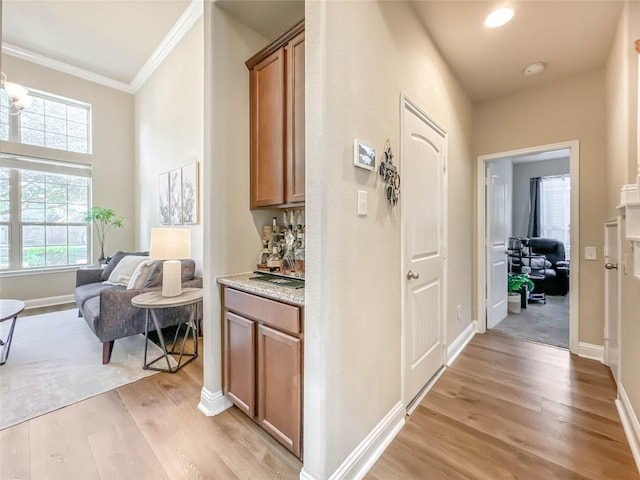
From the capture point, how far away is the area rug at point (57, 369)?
2092 millimetres

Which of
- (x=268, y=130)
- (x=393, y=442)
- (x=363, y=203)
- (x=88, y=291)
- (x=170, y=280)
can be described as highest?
(x=268, y=130)

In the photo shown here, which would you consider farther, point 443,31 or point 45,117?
point 45,117

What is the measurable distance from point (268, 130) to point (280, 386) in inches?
63.9

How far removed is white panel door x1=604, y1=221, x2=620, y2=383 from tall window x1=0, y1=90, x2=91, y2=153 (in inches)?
271

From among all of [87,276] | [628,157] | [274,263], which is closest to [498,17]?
[628,157]

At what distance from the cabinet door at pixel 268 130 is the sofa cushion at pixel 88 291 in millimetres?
2385

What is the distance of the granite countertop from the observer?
1512 mm

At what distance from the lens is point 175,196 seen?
155 inches

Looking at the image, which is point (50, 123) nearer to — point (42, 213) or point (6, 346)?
point (42, 213)

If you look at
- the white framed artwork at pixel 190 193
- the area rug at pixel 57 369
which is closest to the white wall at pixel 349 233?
the area rug at pixel 57 369

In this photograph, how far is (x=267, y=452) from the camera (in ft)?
5.47

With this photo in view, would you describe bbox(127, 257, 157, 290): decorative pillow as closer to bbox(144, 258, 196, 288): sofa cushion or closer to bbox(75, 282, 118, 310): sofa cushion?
bbox(144, 258, 196, 288): sofa cushion

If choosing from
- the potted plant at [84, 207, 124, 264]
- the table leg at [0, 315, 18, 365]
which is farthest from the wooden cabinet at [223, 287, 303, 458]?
the potted plant at [84, 207, 124, 264]

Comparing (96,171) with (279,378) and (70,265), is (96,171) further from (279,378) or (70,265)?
(279,378)
